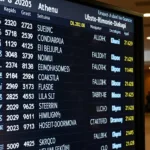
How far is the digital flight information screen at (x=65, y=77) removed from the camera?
46.3 inches

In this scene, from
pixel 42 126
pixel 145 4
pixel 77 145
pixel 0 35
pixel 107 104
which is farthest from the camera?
pixel 145 4

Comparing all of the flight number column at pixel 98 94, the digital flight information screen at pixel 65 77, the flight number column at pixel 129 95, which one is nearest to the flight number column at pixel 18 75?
the digital flight information screen at pixel 65 77

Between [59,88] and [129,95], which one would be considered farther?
[129,95]

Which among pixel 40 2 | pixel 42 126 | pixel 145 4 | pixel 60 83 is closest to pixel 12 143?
pixel 42 126

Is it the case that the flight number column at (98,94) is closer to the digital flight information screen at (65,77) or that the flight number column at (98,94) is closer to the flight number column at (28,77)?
the digital flight information screen at (65,77)

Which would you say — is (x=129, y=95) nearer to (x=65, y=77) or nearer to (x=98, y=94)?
(x=98, y=94)

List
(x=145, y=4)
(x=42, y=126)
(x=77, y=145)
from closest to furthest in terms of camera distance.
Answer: (x=42, y=126)
(x=77, y=145)
(x=145, y=4)

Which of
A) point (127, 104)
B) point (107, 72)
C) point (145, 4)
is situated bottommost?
point (127, 104)

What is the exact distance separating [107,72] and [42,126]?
0.39 metres

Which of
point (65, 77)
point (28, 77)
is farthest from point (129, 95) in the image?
point (28, 77)

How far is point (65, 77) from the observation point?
134 cm

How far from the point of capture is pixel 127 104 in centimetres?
164

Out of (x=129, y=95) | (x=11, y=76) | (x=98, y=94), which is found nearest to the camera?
(x=11, y=76)

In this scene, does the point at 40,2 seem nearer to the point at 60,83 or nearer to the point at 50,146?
the point at 60,83
